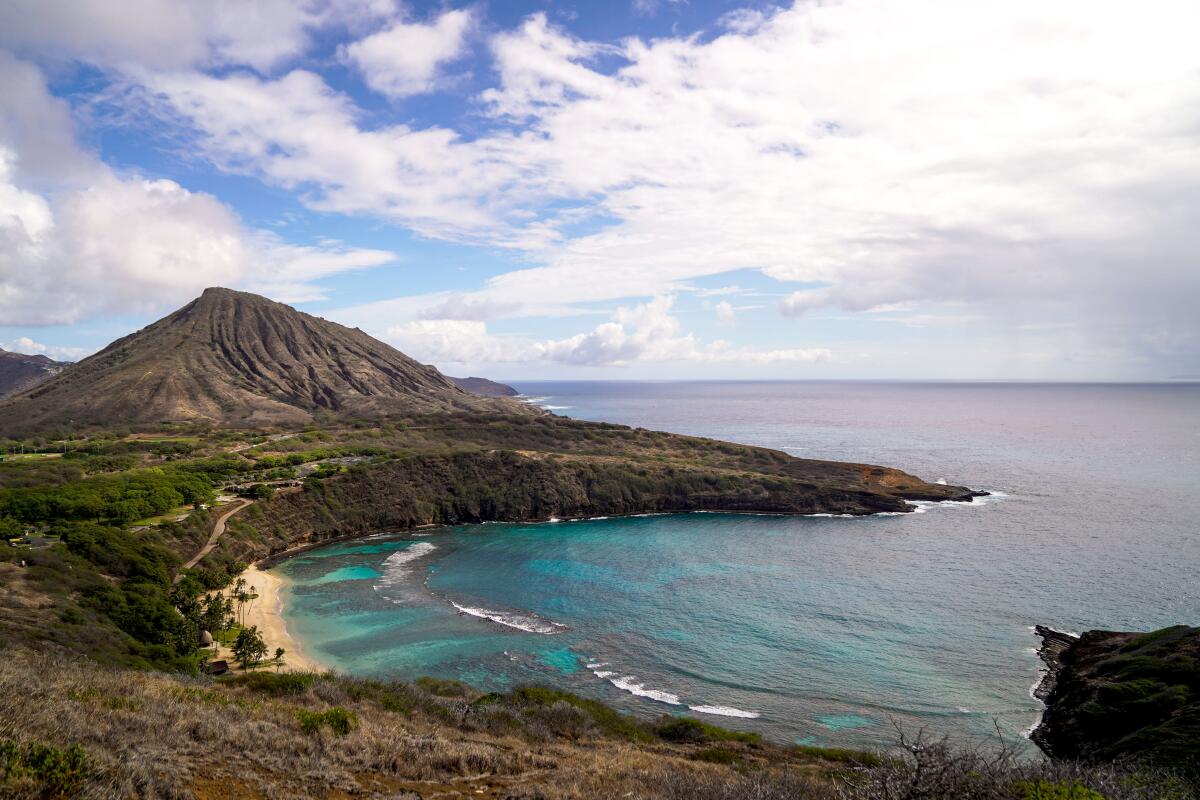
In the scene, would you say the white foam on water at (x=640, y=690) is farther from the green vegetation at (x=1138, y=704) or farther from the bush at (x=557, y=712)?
the green vegetation at (x=1138, y=704)

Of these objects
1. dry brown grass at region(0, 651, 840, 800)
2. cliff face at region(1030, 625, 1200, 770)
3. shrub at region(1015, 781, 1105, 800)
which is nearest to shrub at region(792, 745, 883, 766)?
dry brown grass at region(0, 651, 840, 800)

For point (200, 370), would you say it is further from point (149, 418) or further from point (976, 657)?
point (976, 657)

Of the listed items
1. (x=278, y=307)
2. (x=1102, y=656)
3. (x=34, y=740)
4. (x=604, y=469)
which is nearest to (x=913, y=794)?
(x=34, y=740)

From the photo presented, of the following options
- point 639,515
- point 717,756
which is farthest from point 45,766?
point 639,515

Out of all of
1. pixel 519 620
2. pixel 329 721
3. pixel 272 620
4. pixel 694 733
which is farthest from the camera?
pixel 519 620

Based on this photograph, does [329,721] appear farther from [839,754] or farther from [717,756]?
[839,754]

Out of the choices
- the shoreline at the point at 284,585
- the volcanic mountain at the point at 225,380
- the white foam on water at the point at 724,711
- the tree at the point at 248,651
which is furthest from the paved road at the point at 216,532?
the volcanic mountain at the point at 225,380
